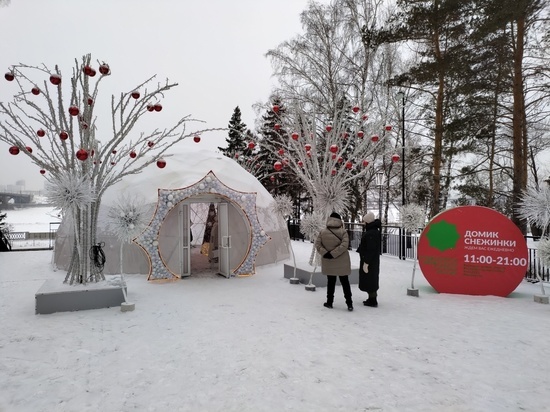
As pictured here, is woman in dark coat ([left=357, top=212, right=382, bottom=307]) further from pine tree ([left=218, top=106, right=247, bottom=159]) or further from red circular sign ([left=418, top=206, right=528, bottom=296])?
pine tree ([left=218, top=106, right=247, bottom=159])

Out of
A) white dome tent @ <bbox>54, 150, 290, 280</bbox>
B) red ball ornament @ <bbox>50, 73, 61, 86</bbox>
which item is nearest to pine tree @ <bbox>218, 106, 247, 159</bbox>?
white dome tent @ <bbox>54, 150, 290, 280</bbox>

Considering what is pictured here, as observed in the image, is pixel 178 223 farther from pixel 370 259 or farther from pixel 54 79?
pixel 370 259

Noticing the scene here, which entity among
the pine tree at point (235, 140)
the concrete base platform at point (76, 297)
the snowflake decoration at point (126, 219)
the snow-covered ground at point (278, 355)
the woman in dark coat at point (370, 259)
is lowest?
the snow-covered ground at point (278, 355)

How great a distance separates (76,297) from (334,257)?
195 inches

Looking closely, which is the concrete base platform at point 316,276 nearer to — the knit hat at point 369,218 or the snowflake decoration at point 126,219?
the knit hat at point 369,218

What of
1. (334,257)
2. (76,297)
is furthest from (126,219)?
(334,257)

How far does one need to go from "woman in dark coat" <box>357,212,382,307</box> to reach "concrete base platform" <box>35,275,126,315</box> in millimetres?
4817

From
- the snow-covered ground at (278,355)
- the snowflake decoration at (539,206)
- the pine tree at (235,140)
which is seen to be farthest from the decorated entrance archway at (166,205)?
the pine tree at (235,140)

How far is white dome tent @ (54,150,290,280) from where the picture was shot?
31.8 ft

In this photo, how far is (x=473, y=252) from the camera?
812 cm

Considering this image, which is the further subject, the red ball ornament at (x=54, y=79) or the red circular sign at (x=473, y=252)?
the red circular sign at (x=473, y=252)

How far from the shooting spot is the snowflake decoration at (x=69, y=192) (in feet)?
23.2

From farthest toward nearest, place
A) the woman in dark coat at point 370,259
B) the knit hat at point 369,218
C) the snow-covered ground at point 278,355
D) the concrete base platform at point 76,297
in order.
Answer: the knit hat at point 369,218
the woman in dark coat at point 370,259
the concrete base platform at point 76,297
the snow-covered ground at point 278,355

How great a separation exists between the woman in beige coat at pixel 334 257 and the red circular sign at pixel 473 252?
2.42 metres
